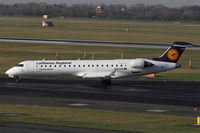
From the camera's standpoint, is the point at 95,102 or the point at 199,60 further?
the point at 199,60

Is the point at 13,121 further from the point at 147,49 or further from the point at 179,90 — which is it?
the point at 147,49

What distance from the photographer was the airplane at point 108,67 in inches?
2254

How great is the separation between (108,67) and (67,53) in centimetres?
3636

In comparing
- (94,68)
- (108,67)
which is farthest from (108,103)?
(94,68)

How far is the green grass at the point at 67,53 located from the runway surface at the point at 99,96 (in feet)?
49.1

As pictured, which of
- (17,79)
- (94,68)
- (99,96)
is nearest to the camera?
(99,96)

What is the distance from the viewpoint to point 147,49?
9956cm

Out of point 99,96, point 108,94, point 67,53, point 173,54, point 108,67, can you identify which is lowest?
point 67,53

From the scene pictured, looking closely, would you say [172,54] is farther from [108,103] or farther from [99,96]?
[108,103]

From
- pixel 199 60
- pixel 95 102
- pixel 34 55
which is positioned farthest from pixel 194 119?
pixel 34 55

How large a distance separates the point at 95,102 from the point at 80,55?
45061 mm

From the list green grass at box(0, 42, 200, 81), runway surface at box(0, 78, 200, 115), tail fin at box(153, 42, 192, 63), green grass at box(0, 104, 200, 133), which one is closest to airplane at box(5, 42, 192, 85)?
tail fin at box(153, 42, 192, 63)

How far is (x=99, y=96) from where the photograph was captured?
49.2 meters

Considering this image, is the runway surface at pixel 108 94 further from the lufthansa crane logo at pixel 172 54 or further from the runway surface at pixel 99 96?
the lufthansa crane logo at pixel 172 54
